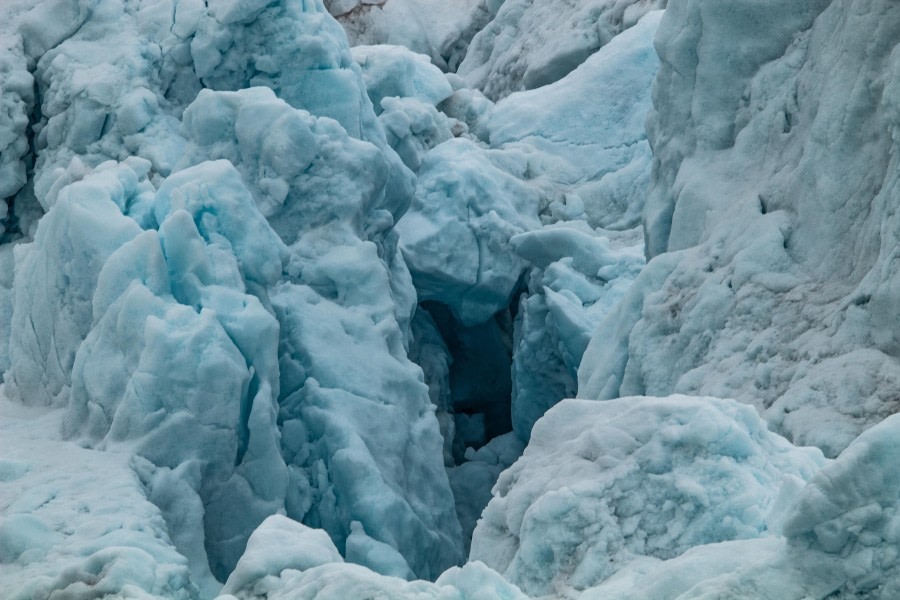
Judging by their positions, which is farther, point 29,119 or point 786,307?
point 29,119

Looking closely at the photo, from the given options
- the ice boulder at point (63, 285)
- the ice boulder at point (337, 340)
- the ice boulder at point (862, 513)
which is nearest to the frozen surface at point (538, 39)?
the ice boulder at point (337, 340)

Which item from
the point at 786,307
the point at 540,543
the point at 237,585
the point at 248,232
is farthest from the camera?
the point at 248,232

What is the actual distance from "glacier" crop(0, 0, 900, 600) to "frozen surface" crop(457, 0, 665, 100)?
1060mm

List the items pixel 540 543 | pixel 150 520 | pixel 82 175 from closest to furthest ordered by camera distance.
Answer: pixel 540 543 < pixel 150 520 < pixel 82 175

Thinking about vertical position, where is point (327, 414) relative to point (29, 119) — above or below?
below

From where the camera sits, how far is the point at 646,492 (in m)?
2.72

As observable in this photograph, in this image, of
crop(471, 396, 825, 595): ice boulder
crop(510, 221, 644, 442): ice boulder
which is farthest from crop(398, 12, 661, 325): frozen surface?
crop(471, 396, 825, 595): ice boulder

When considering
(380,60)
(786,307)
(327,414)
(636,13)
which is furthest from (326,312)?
(636,13)

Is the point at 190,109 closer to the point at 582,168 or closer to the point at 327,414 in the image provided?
the point at 327,414

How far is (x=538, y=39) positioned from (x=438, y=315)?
138 inches

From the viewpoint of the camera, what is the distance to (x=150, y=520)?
378 centimetres

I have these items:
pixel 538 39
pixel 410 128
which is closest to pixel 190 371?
pixel 410 128

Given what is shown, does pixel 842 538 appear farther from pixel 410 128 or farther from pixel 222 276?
pixel 410 128

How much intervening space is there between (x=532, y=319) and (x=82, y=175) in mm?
3325
